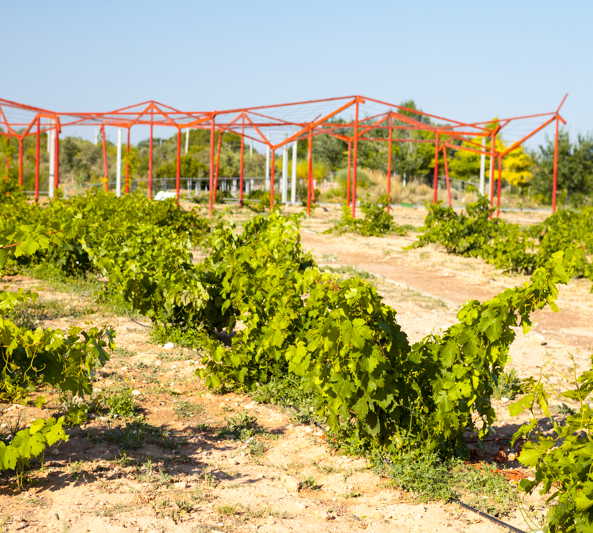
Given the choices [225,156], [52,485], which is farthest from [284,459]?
[225,156]

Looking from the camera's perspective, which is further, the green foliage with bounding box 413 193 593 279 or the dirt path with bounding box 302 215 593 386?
the green foliage with bounding box 413 193 593 279

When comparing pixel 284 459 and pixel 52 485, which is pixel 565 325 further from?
pixel 52 485

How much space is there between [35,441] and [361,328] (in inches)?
61.4

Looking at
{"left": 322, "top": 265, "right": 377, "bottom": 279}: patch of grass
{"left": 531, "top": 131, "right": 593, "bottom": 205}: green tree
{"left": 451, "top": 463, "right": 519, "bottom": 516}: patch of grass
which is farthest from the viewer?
{"left": 531, "top": 131, "right": 593, "bottom": 205}: green tree

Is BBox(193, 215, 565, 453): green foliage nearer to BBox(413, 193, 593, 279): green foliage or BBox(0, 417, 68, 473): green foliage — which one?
BBox(0, 417, 68, 473): green foliage

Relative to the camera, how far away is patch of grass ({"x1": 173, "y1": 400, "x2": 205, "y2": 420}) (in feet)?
15.2

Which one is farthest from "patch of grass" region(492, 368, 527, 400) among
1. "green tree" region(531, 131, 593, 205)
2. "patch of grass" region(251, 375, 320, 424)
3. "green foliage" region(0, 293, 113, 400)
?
"green tree" region(531, 131, 593, 205)

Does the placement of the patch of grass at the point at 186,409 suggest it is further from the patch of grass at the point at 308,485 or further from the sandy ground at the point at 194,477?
the patch of grass at the point at 308,485

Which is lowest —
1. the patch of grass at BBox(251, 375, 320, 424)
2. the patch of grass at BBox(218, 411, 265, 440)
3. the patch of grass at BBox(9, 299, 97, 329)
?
the patch of grass at BBox(218, 411, 265, 440)

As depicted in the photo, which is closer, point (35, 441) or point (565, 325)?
point (35, 441)

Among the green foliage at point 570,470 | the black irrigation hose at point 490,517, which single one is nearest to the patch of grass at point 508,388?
the black irrigation hose at point 490,517

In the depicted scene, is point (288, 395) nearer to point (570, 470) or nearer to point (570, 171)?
point (570, 470)

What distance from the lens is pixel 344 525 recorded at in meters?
3.21

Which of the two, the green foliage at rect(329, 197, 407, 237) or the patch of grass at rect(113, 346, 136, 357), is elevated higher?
the green foliage at rect(329, 197, 407, 237)
